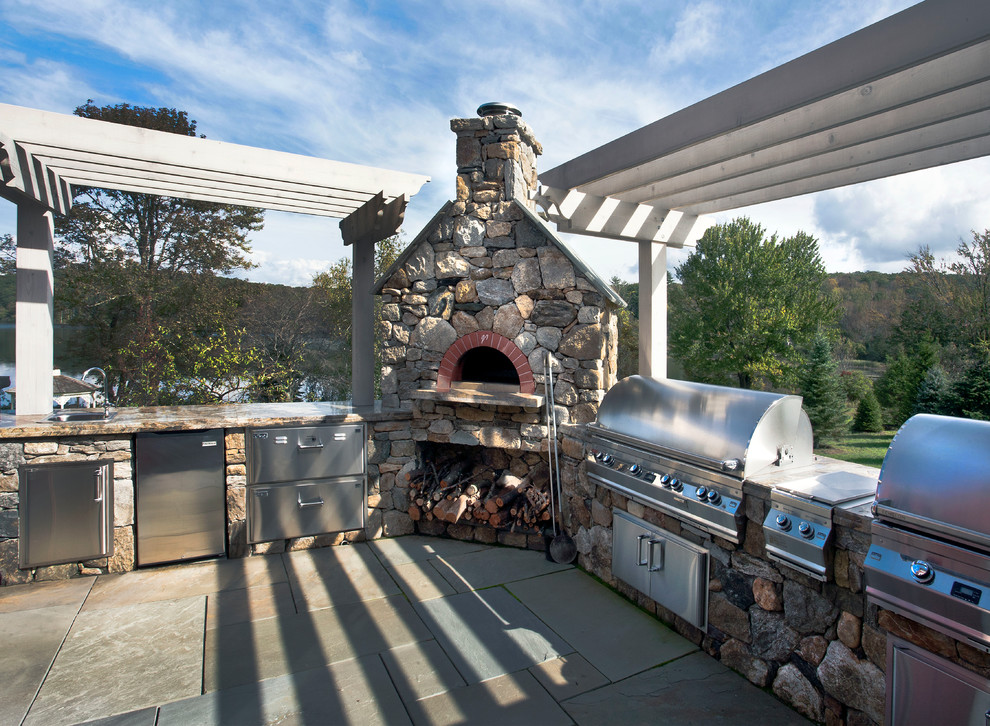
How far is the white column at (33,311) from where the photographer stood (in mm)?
4359

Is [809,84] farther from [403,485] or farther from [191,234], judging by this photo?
[191,234]

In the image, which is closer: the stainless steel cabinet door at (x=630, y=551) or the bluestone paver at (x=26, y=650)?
→ the bluestone paver at (x=26, y=650)

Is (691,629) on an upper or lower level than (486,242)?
lower

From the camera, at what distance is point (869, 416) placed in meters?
12.9

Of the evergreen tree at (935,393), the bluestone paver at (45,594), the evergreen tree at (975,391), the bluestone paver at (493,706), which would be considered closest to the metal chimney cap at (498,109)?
the bluestone paver at (493,706)

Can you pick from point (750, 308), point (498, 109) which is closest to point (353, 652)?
point (498, 109)

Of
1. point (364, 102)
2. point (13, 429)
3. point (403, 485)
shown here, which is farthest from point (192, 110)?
point (403, 485)

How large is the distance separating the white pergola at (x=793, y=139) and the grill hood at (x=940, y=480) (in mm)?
1611

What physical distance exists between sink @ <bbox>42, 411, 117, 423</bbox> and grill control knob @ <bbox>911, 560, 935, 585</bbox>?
5115 mm

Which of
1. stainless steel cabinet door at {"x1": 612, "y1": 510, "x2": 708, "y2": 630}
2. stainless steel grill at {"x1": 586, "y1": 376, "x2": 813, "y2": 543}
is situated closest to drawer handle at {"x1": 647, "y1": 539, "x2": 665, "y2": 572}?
stainless steel cabinet door at {"x1": 612, "y1": 510, "x2": 708, "y2": 630}

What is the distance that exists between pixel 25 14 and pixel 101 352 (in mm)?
5370

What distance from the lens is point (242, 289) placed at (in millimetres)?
10844

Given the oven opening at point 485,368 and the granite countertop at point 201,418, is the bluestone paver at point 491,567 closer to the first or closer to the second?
the granite countertop at point 201,418

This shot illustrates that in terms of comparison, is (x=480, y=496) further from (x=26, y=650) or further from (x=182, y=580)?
(x=26, y=650)
